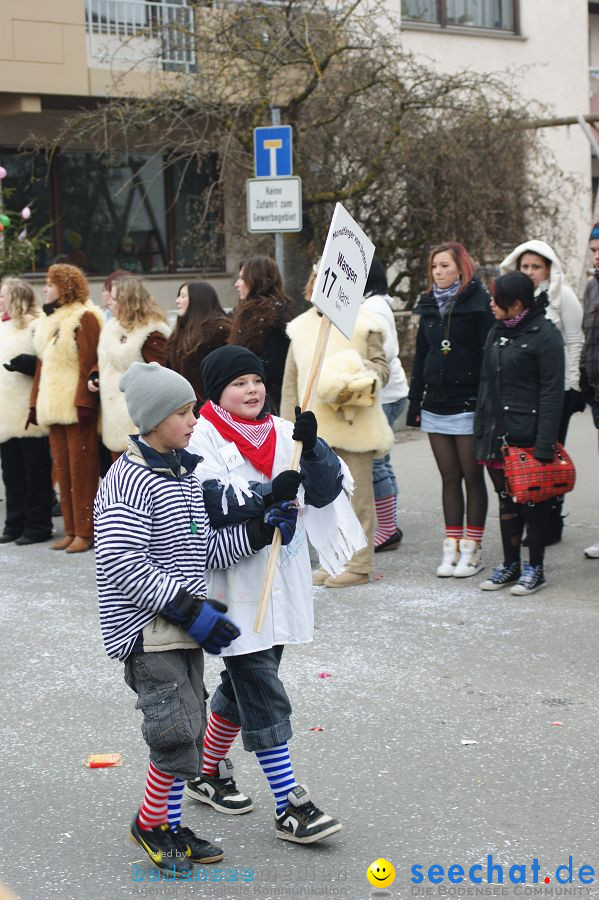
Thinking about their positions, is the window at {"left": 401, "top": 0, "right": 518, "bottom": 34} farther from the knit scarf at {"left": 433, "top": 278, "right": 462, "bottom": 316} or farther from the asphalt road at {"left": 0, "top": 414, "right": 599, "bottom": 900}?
the asphalt road at {"left": 0, "top": 414, "right": 599, "bottom": 900}

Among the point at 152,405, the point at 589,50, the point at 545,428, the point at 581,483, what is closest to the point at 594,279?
the point at 545,428

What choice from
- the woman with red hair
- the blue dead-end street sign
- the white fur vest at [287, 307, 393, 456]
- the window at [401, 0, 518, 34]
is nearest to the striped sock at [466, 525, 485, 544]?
the woman with red hair

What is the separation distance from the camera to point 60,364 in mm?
8883

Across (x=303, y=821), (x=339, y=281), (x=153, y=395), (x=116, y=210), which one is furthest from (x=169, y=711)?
(x=116, y=210)

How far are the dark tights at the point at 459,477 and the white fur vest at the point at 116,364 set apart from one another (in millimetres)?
2127

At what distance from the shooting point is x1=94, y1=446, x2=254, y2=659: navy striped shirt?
12.2 ft

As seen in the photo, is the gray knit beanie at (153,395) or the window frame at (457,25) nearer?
the gray knit beanie at (153,395)

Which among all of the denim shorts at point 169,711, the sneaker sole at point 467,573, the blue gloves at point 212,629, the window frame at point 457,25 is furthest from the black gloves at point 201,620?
the window frame at point 457,25

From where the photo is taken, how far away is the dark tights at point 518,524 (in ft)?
23.2

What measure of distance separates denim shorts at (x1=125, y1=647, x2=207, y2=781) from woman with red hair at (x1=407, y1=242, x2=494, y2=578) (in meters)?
3.97

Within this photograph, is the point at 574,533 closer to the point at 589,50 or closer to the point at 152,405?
the point at 152,405

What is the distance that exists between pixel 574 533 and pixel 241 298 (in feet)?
9.06

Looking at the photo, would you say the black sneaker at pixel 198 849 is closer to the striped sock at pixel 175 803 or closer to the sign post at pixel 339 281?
the striped sock at pixel 175 803

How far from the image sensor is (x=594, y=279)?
24.6ft
